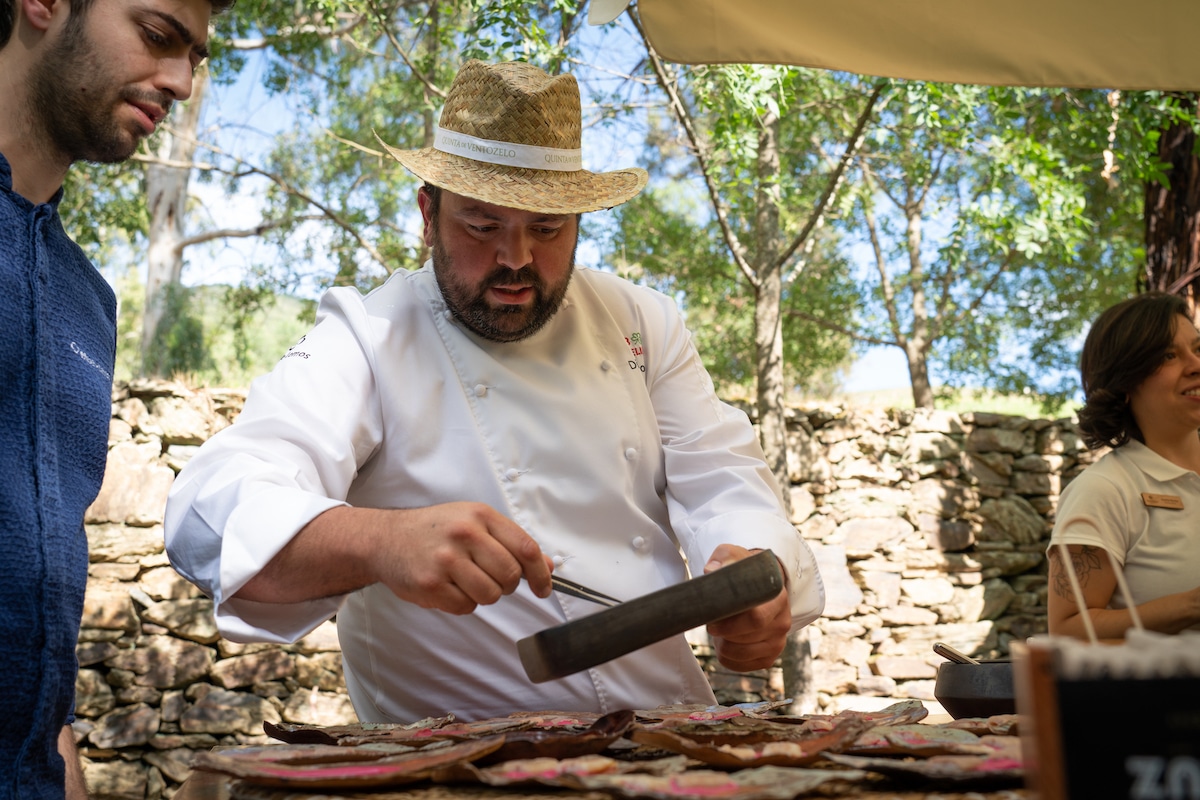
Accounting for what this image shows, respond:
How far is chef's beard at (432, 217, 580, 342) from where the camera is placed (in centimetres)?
176

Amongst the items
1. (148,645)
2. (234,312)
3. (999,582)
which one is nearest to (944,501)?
(999,582)

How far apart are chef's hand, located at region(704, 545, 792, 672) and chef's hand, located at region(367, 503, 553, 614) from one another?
0.38 meters

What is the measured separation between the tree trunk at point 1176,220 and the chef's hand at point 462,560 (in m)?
4.68

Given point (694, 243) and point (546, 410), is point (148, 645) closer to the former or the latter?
point (546, 410)

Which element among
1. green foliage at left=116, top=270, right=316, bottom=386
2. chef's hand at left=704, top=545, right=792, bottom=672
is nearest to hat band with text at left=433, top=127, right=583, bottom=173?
chef's hand at left=704, top=545, right=792, bottom=672

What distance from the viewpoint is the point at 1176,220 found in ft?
16.6

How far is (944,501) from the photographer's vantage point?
7875 millimetres

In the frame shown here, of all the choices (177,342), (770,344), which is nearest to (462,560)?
(770,344)

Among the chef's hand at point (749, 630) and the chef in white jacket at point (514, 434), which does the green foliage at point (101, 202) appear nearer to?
the chef in white jacket at point (514, 434)

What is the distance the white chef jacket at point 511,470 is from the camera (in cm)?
164

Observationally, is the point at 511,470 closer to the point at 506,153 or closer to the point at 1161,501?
the point at 506,153

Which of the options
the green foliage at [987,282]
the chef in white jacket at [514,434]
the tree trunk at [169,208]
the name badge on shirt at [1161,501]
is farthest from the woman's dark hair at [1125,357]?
the tree trunk at [169,208]

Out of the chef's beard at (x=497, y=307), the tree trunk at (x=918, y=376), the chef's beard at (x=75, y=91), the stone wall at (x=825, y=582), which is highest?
the tree trunk at (x=918, y=376)

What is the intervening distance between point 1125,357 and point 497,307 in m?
2.12
